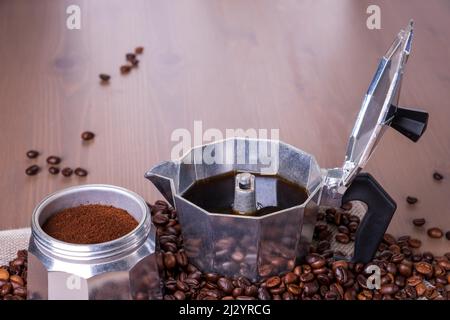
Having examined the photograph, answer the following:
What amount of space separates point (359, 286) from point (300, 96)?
658 millimetres

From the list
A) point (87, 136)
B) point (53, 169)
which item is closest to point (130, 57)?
point (87, 136)

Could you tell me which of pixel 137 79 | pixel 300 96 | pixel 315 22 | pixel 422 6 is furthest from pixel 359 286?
pixel 422 6

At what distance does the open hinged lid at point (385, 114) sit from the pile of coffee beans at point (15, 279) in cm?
49

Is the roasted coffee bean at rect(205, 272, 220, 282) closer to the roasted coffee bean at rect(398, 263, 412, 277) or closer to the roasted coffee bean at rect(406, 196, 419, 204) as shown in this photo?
the roasted coffee bean at rect(398, 263, 412, 277)

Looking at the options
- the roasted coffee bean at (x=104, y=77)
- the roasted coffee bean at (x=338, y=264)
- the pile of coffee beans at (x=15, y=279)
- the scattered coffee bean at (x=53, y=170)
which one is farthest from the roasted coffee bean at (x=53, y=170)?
the roasted coffee bean at (x=338, y=264)

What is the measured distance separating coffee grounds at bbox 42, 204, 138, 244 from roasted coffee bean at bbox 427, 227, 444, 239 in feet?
1.68

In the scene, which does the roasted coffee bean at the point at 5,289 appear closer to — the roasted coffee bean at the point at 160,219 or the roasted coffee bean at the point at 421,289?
the roasted coffee bean at the point at 160,219

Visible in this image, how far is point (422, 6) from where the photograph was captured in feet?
6.14

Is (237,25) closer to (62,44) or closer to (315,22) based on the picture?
(315,22)

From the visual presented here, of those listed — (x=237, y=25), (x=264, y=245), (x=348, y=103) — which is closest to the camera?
(x=264, y=245)

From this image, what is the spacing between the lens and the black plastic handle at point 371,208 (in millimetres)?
898

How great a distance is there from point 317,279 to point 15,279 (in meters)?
0.45

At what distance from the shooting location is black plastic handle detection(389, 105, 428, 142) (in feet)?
2.69

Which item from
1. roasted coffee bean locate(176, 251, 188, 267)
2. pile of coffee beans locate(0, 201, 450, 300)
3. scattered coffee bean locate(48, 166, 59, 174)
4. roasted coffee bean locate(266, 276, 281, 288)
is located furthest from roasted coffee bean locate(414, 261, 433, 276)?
scattered coffee bean locate(48, 166, 59, 174)
